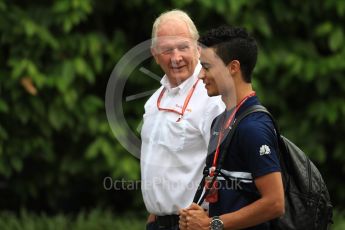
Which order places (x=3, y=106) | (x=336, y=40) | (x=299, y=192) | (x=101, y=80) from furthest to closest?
(x=101, y=80) < (x=336, y=40) < (x=3, y=106) < (x=299, y=192)

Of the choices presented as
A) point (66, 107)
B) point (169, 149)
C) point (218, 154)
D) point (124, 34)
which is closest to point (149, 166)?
point (169, 149)

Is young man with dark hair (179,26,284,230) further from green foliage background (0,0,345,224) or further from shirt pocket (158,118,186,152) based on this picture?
green foliage background (0,0,345,224)

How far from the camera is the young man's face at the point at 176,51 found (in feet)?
14.5

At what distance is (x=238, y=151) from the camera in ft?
11.2

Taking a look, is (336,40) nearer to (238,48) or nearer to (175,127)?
(175,127)

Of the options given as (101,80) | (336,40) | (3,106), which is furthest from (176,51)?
(101,80)

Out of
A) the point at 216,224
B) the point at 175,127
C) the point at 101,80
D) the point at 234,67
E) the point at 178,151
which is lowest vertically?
the point at 216,224

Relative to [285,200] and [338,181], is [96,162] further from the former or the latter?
[285,200]

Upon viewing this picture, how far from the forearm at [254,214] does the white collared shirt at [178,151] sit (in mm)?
787

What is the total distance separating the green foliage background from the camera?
7125mm

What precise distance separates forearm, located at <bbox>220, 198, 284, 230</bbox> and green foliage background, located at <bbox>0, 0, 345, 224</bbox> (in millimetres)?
3729

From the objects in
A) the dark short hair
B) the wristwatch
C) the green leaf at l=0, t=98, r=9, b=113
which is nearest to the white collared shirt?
the dark short hair

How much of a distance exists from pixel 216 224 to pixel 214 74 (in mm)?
665

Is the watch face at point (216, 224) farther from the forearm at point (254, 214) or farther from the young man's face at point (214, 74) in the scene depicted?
the young man's face at point (214, 74)
